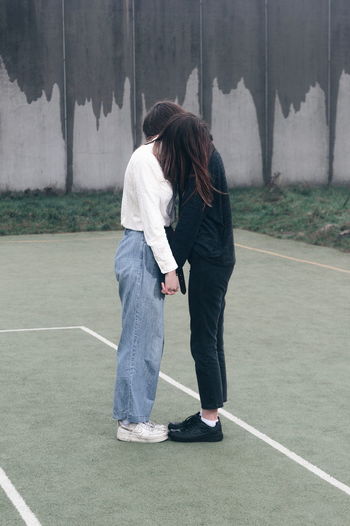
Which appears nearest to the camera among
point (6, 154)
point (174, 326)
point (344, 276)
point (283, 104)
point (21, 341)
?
point (21, 341)

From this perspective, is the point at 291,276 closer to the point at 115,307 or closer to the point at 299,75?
the point at 115,307

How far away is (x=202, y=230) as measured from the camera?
18.4 feet

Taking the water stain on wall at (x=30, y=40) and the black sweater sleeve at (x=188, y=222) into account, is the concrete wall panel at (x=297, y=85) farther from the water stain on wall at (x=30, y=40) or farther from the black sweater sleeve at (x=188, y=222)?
the black sweater sleeve at (x=188, y=222)

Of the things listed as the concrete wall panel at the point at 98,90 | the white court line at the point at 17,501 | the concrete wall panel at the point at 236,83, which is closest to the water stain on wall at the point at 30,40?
the concrete wall panel at the point at 98,90

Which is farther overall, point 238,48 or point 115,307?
point 238,48

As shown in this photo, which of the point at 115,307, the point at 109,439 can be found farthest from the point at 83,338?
the point at 109,439

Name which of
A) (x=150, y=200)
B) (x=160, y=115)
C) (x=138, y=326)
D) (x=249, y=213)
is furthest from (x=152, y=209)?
(x=249, y=213)

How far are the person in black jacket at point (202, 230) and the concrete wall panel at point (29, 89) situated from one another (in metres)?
14.3

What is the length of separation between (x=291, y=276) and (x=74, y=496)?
768 centimetres

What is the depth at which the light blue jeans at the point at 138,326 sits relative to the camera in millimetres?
5648

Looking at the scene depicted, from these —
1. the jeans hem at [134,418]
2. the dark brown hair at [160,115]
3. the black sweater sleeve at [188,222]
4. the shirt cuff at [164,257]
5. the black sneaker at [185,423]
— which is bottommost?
the black sneaker at [185,423]

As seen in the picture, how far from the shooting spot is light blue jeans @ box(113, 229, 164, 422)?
5648mm

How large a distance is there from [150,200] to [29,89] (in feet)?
48.1

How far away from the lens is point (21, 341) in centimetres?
869
